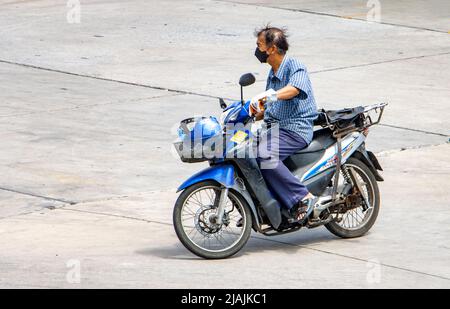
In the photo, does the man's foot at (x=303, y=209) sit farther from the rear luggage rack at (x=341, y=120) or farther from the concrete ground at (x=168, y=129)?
the rear luggage rack at (x=341, y=120)

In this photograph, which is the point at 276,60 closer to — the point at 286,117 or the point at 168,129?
the point at 286,117

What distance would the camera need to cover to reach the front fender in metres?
8.66

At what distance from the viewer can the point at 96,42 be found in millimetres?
17406

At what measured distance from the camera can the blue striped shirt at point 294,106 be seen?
350 inches

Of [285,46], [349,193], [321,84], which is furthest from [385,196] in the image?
[321,84]

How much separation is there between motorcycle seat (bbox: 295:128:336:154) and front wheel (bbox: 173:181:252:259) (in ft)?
2.13

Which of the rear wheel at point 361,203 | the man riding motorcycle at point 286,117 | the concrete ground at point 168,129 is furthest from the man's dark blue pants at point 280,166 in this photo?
the rear wheel at point 361,203

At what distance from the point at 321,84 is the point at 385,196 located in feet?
15.1

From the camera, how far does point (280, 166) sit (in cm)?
881

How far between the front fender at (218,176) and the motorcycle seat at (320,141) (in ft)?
1.98

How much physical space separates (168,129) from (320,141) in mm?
3894

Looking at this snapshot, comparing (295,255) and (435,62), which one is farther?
(435,62)
